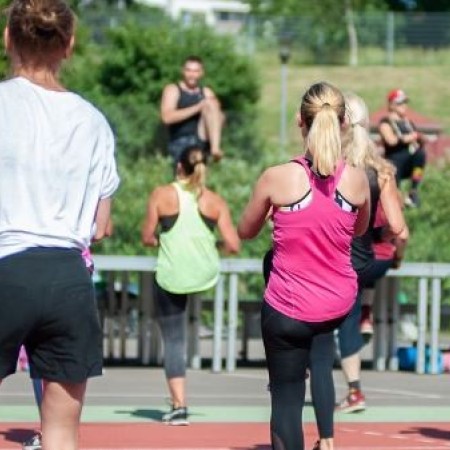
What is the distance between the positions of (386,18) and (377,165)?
4331 centimetres

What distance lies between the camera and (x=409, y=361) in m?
14.9

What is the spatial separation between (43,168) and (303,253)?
7.44 feet

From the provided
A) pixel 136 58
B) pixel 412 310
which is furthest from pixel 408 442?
pixel 136 58

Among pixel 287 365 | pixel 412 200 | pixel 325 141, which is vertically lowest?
pixel 412 200

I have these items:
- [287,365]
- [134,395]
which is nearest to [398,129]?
[134,395]

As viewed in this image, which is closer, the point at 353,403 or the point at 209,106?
the point at 353,403

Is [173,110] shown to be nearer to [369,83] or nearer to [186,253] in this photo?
[186,253]

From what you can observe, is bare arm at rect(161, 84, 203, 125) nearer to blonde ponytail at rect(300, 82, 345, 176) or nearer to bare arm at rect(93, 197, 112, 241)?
blonde ponytail at rect(300, 82, 345, 176)

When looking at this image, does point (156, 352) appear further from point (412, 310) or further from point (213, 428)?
point (213, 428)

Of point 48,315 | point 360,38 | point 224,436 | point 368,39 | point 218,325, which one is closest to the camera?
point 48,315

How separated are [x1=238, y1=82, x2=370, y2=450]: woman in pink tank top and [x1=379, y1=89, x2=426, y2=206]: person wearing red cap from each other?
981cm

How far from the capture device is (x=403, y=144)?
1784 centimetres

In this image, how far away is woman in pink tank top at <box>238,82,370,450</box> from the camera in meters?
7.71

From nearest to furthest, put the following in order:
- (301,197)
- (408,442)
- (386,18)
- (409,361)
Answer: (301,197) < (408,442) < (409,361) < (386,18)
